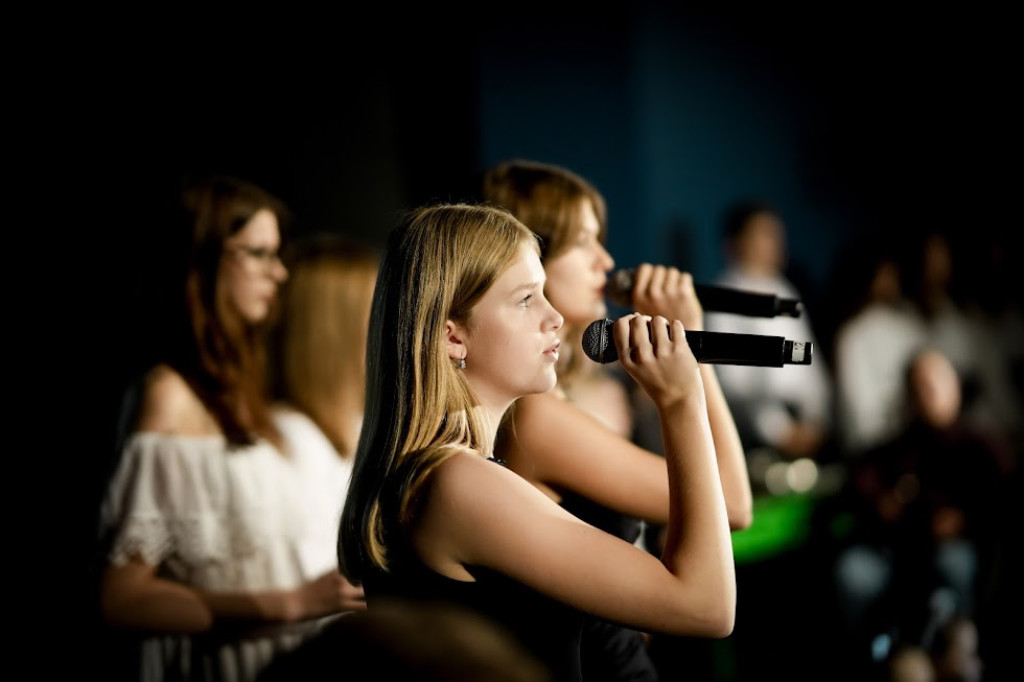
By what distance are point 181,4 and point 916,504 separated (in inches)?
122

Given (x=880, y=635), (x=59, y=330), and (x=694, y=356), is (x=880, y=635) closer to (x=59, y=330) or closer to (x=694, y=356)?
(x=694, y=356)

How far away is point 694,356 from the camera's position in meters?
1.23

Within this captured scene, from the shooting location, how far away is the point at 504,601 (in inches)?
44.9

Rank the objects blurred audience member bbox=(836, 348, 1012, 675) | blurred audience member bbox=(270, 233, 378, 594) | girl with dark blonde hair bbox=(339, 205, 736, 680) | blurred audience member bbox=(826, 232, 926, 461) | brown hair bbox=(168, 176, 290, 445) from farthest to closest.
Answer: blurred audience member bbox=(826, 232, 926, 461) → blurred audience member bbox=(836, 348, 1012, 675) → blurred audience member bbox=(270, 233, 378, 594) → brown hair bbox=(168, 176, 290, 445) → girl with dark blonde hair bbox=(339, 205, 736, 680)

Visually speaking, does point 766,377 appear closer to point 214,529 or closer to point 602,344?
point 214,529

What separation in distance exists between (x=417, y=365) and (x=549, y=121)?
2.88 m

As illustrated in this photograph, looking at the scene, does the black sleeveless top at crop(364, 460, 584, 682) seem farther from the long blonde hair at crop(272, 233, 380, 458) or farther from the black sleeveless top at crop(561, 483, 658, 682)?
the long blonde hair at crop(272, 233, 380, 458)

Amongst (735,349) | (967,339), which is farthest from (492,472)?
(967,339)

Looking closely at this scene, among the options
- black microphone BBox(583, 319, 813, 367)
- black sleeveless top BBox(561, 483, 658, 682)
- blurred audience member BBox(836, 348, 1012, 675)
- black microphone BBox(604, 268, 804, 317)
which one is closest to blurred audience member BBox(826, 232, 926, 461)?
blurred audience member BBox(836, 348, 1012, 675)

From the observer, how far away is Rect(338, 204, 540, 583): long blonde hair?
47.4 inches

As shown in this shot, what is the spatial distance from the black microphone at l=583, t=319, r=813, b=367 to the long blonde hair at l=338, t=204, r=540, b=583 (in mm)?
180

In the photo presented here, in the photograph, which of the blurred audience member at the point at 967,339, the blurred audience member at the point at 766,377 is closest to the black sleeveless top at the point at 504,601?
the blurred audience member at the point at 766,377

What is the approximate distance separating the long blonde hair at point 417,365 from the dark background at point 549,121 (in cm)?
34

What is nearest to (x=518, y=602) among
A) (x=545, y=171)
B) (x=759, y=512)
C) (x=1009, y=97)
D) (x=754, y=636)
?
(x=545, y=171)
